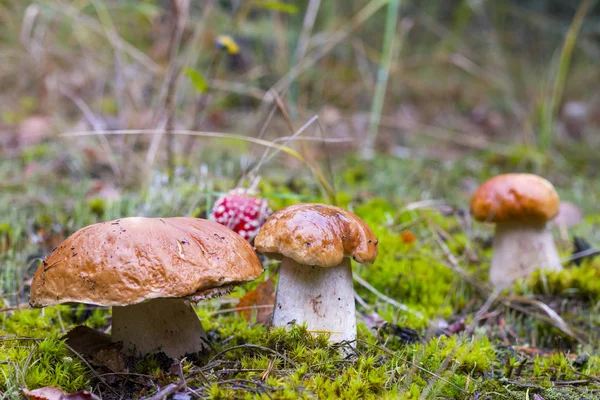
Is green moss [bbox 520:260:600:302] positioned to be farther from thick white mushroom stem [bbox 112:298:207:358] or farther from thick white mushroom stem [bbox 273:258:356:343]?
thick white mushroom stem [bbox 112:298:207:358]

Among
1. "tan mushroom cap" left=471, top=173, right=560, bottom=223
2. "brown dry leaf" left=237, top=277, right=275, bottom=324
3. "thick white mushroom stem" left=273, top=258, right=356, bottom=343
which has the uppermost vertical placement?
"tan mushroom cap" left=471, top=173, right=560, bottom=223

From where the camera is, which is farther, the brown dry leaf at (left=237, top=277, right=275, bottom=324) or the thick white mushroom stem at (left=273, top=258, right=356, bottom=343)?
the brown dry leaf at (left=237, top=277, right=275, bottom=324)

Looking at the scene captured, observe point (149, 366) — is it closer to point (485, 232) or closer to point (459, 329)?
point (459, 329)

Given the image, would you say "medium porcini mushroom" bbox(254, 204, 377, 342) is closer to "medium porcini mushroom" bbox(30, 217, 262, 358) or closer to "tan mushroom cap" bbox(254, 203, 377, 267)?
"tan mushroom cap" bbox(254, 203, 377, 267)

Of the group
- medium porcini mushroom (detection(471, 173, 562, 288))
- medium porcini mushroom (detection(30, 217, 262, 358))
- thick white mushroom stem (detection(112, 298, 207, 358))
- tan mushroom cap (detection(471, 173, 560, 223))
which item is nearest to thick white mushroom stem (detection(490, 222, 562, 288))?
medium porcini mushroom (detection(471, 173, 562, 288))

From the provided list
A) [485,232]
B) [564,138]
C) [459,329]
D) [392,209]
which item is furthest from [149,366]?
[564,138]

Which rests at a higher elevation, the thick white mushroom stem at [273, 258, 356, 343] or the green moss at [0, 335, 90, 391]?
the thick white mushroom stem at [273, 258, 356, 343]

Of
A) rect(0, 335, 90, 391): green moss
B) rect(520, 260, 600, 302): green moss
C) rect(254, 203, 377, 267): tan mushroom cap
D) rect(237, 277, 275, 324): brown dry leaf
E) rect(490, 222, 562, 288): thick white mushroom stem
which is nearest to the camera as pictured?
rect(0, 335, 90, 391): green moss

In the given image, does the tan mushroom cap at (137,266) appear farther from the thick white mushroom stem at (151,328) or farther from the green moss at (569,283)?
the green moss at (569,283)

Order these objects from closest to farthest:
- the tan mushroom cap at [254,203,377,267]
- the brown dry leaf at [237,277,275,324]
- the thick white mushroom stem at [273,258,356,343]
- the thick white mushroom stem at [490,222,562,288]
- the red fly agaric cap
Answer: the tan mushroom cap at [254,203,377,267], the thick white mushroom stem at [273,258,356,343], the brown dry leaf at [237,277,275,324], the red fly agaric cap, the thick white mushroom stem at [490,222,562,288]
